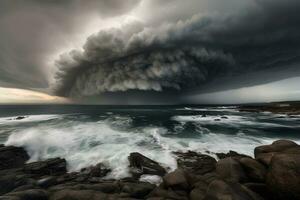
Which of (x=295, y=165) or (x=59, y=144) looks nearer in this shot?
(x=295, y=165)

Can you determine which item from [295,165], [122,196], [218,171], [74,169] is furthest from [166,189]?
[74,169]

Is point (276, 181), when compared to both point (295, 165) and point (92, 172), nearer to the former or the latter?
point (295, 165)

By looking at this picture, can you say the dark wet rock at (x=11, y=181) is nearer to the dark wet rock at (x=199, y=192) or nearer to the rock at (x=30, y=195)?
the rock at (x=30, y=195)

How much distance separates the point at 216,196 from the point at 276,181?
9.90 feet

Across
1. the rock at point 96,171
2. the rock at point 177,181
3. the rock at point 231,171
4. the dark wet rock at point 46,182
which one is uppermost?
the rock at point 231,171

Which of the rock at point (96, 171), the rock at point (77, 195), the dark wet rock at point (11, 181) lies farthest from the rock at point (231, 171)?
the dark wet rock at point (11, 181)

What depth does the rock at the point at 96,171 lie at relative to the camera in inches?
550

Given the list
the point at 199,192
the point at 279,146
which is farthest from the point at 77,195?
the point at 279,146

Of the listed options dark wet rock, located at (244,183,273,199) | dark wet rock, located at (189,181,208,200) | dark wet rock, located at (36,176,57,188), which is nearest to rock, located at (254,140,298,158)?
dark wet rock, located at (244,183,273,199)

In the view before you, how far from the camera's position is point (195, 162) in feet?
52.7

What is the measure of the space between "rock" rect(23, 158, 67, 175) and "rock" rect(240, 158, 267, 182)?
1452 centimetres

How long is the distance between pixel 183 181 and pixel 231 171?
2.91 m

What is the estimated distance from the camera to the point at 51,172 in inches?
566

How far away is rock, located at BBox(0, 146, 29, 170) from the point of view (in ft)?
52.4
